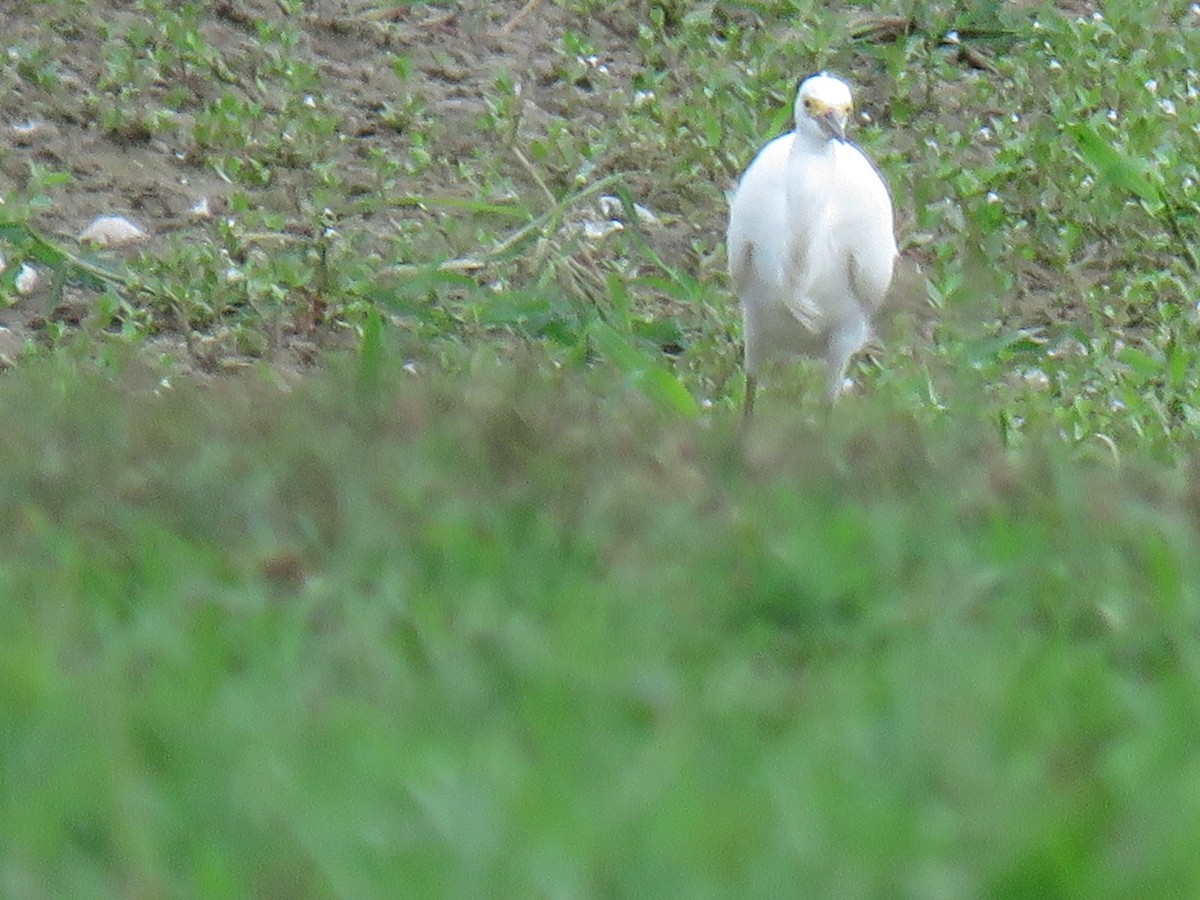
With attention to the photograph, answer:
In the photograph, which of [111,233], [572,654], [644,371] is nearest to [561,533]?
[572,654]

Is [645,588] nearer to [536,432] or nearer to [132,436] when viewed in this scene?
[536,432]

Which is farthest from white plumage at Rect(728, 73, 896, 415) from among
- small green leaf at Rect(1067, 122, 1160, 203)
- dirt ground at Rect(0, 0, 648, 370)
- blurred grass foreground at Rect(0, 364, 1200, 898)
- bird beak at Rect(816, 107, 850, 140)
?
small green leaf at Rect(1067, 122, 1160, 203)

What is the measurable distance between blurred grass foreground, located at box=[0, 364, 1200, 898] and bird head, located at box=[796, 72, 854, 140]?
6.06 ft

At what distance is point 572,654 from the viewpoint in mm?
3018

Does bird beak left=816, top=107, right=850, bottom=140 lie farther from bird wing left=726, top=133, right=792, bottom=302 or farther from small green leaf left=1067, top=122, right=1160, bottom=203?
Result: small green leaf left=1067, top=122, right=1160, bottom=203

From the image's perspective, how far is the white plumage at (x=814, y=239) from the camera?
6.22 m

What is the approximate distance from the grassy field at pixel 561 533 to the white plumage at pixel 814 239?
9.3 inches

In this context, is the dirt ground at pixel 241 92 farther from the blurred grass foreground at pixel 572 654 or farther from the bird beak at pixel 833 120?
the blurred grass foreground at pixel 572 654

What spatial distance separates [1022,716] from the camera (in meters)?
2.86

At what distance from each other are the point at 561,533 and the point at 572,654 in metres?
0.65

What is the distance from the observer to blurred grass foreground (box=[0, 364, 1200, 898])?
240cm

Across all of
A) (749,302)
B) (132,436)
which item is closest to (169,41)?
(749,302)

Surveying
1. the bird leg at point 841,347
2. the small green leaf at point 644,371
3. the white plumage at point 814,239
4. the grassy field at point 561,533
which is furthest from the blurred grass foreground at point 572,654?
the bird leg at point 841,347

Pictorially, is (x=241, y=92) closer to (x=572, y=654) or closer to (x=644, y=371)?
(x=644, y=371)
